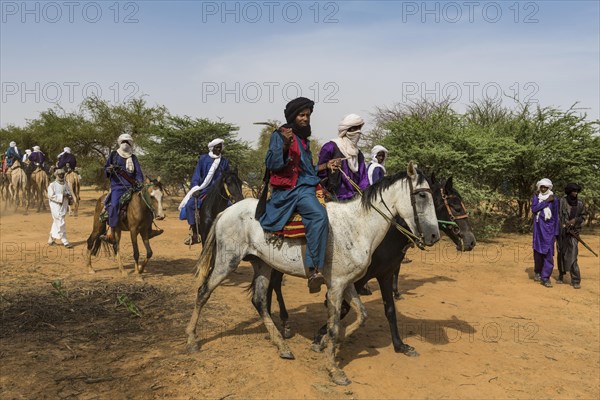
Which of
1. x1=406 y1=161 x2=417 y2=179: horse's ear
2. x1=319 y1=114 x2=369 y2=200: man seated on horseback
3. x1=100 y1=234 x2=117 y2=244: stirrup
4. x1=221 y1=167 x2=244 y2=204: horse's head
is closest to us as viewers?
x1=406 y1=161 x2=417 y2=179: horse's ear

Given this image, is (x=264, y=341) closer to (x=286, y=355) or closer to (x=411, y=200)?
(x=286, y=355)

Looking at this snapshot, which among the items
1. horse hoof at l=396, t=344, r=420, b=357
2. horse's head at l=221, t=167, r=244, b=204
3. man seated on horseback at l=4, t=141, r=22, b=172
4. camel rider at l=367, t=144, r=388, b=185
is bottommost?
horse hoof at l=396, t=344, r=420, b=357

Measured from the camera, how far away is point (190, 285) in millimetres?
8555

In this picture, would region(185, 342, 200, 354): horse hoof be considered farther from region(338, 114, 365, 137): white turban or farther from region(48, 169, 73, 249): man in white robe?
region(48, 169, 73, 249): man in white robe

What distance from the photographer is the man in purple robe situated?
990 cm

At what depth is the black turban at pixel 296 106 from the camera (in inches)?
195

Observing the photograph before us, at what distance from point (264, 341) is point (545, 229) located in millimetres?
7249

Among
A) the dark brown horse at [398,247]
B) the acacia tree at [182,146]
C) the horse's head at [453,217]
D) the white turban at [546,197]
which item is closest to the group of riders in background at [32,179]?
the acacia tree at [182,146]

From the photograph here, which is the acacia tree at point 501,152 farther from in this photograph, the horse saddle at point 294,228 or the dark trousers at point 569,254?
the horse saddle at point 294,228

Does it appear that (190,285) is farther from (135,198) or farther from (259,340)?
(259,340)

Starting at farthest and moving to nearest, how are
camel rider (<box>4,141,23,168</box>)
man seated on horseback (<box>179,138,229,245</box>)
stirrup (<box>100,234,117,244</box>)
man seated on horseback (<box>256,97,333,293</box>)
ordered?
camel rider (<box>4,141,23,168</box>) < stirrup (<box>100,234,117,244</box>) < man seated on horseback (<box>179,138,229,245</box>) < man seated on horseback (<box>256,97,333,293</box>)

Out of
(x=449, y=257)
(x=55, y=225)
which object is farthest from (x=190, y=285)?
(x=449, y=257)

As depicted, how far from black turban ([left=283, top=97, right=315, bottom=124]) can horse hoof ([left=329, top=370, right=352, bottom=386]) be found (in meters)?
2.74

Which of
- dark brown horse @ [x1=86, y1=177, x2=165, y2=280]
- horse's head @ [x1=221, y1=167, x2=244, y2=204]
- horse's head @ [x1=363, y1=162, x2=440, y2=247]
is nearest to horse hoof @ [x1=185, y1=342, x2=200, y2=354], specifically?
horse's head @ [x1=363, y1=162, x2=440, y2=247]
